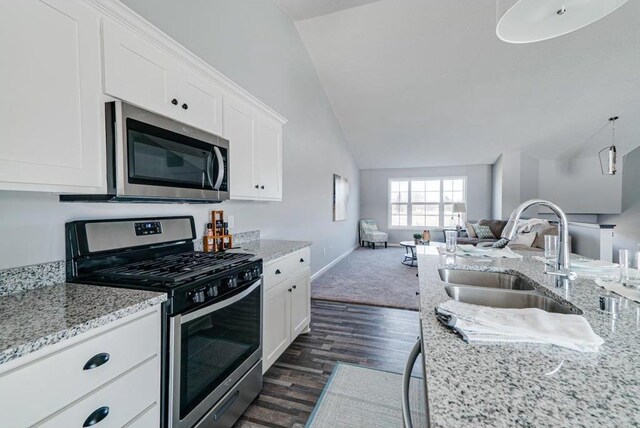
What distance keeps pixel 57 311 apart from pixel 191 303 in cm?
44

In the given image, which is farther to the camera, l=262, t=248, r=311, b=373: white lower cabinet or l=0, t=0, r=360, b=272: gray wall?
l=262, t=248, r=311, b=373: white lower cabinet

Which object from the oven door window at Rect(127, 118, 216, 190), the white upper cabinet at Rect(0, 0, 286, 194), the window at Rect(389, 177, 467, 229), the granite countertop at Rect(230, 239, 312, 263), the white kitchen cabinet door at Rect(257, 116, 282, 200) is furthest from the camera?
the window at Rect(389, 177, 467, 229)

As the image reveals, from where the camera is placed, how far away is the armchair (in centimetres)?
822

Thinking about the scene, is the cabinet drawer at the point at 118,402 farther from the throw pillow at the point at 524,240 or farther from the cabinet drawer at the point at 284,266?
the throw pillow at the point at 524,240

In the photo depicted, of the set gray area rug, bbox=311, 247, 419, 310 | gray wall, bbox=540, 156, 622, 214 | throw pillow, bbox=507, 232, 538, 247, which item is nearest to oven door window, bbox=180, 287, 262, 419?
gray area rug, bbox=311, 247, 419, 310

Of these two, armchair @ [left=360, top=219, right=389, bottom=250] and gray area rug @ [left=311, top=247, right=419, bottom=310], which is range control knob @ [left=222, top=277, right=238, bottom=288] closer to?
gray area rug @ [left=311, top=247, right=419, bottom=310]

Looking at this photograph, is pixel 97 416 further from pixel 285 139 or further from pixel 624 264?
pixel 285 139

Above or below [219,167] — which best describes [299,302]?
below

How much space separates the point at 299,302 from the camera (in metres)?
2.53

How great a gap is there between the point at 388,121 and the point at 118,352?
234 inches

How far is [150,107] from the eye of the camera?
4.70 feet

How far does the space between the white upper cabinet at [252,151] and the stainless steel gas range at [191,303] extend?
646 mm

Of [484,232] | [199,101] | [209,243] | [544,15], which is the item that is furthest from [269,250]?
[484,232]

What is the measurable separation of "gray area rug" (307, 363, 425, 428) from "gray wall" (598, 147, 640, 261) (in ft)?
23.4
